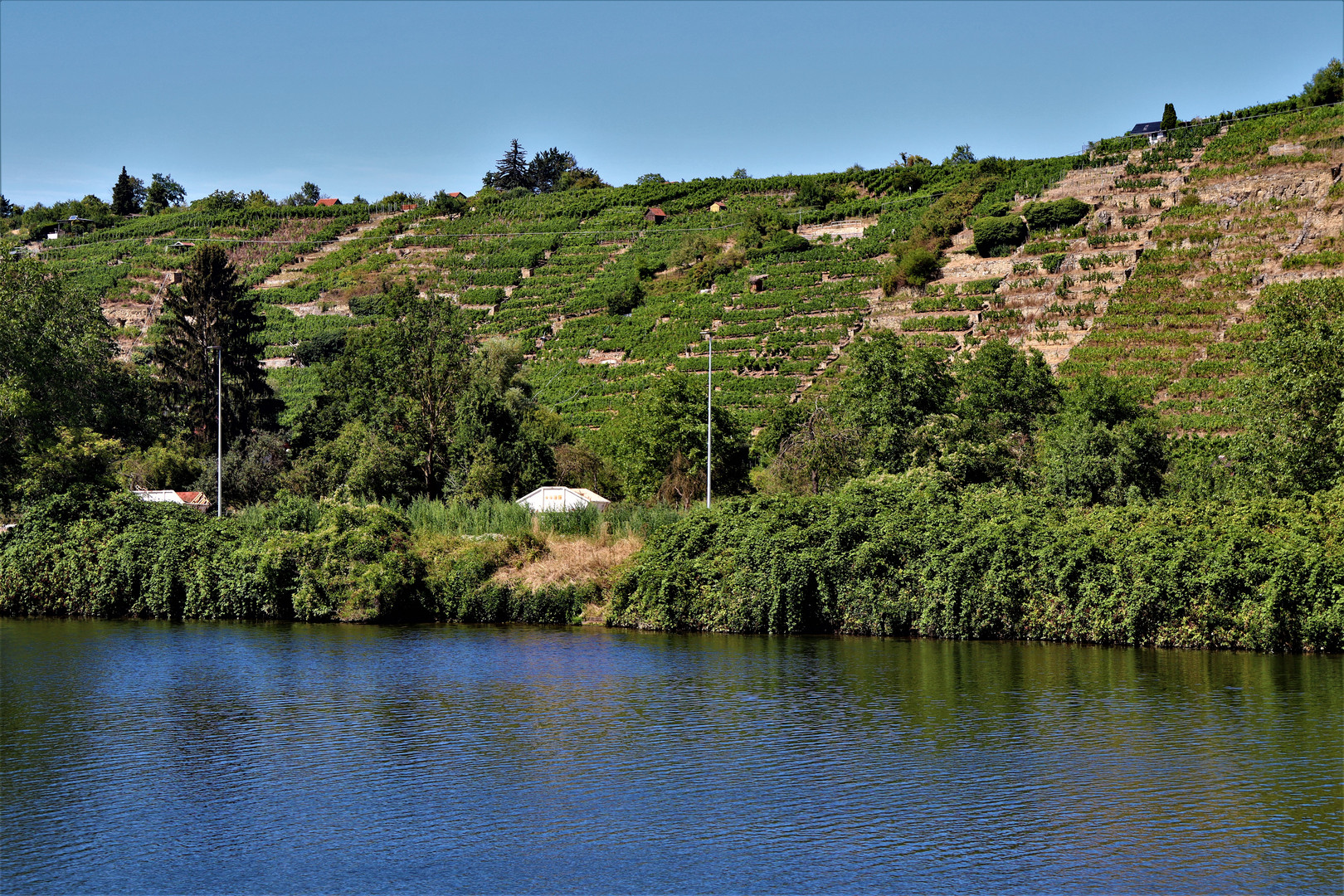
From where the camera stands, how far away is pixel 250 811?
16.0m

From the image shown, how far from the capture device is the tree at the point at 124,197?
146625mm

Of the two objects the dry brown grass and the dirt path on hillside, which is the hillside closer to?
the dirt path on hillside

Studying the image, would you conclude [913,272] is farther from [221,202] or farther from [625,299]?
[221,202]

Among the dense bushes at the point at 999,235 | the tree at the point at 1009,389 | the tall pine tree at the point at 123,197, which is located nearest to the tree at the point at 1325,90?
the dense bushes at the point at 999,235

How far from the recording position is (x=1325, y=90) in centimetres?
8144

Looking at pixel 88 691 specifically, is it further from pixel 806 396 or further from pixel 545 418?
pixel 806 396

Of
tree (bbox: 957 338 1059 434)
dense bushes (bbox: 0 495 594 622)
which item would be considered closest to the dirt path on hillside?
tree (bbox: 957 338 1059 434)

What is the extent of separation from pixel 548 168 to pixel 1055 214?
80797 millimetres

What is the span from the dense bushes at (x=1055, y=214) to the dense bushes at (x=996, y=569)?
49.4 metres

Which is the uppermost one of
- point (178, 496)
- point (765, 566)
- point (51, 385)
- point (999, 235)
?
point (999, 235)

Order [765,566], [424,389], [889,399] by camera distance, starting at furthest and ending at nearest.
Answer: [424,389], [889,399], [765,566]

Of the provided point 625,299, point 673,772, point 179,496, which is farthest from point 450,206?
point 673,772

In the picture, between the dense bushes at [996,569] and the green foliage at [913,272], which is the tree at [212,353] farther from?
the green foliage at [913,272]

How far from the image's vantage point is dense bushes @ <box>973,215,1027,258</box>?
261 ft
